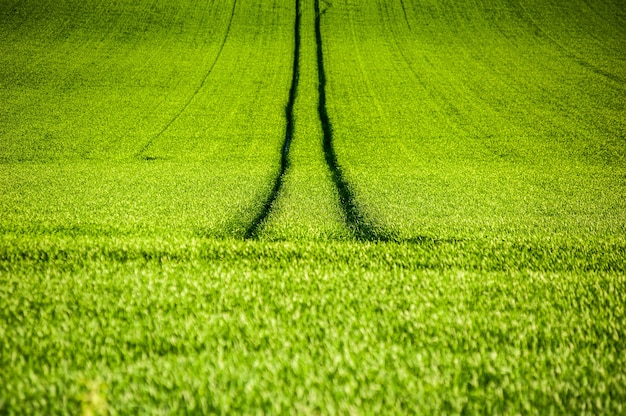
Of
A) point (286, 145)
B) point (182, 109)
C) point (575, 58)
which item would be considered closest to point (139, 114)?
point (182, 109)

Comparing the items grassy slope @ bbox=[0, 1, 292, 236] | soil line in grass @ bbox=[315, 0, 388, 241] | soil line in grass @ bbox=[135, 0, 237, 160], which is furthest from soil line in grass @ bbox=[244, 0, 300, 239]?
soil line in grass @ bbox=[135, 0, 237, 160]

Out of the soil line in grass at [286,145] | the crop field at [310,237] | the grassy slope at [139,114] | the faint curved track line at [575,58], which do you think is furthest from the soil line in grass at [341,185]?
the faint curved track line at [575,58]

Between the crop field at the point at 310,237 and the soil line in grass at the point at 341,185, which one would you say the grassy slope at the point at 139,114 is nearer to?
the crop field at the point at 310,237

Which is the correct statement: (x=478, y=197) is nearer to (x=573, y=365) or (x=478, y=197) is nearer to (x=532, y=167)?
(x=532, y=167)

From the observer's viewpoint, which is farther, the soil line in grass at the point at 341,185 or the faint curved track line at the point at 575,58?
the faint curved track line at the point at 575,58

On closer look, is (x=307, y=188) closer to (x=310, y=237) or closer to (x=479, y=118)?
(x=310, y=237)

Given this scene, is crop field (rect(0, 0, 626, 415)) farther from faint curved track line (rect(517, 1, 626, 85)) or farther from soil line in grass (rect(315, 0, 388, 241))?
faint curved track line (rect(517, 1, 626, 85))

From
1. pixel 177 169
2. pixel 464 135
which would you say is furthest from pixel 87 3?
pixel 464 135
